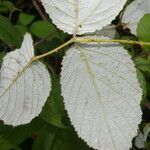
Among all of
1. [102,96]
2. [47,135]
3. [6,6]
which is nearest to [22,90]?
[102,96]

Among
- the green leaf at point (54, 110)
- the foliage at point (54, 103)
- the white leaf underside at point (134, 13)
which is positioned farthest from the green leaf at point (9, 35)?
the white leaf underside at point (134, 13)

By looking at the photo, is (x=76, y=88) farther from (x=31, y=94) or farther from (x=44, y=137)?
(x=44, y=137)

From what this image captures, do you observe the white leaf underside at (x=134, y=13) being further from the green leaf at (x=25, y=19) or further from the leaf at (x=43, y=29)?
the green leaf at (x=25, y=19)

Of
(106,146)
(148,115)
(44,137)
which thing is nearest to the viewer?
(106,146)

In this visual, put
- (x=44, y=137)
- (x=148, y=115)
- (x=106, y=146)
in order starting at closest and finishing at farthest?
(x=106, y=146) < (x=44, y=137) < (x=148, y=115)

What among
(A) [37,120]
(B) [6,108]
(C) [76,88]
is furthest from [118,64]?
(A) [37,120]

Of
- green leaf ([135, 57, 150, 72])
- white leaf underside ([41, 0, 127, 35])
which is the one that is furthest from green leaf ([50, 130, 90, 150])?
white leaf underside ([41, 0, 127, 35])
